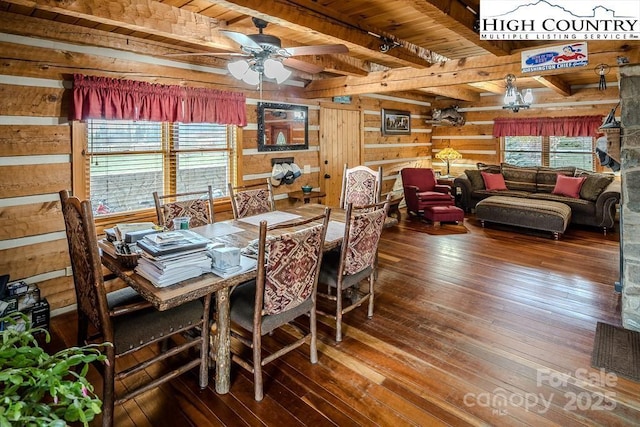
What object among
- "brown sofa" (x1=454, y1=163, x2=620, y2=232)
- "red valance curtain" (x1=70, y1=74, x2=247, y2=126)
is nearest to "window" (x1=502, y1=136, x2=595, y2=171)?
"brown sofa" (x1=454, y1=163, x2=620, y2=232)

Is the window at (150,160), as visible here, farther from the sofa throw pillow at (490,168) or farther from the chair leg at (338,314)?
the sofa throw pillow at (490,168)

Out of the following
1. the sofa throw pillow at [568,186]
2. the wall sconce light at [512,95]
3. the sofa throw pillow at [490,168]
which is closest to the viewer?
the wall sconce light at [512,95]

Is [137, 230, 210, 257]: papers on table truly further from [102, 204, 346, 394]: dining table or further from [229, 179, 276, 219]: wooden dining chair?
[229, 179, 276, 219]: wooden dining chair

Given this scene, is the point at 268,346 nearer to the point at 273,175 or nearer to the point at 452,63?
the point at 273,175

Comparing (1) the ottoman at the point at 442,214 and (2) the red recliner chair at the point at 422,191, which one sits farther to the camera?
(2) the red recliner chair at the point at 422,191

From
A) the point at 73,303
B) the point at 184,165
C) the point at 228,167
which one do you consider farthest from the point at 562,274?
the point at 73,303

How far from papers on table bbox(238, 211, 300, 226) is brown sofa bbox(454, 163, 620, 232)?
481 centimetres

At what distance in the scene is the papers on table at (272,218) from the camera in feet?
10.5

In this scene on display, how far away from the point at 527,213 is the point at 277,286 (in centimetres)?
493

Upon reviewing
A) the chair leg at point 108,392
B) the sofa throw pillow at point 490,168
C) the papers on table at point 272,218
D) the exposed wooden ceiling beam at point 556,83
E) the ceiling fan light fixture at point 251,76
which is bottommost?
the chair leg at point 108,392

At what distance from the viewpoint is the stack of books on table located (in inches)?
74.4

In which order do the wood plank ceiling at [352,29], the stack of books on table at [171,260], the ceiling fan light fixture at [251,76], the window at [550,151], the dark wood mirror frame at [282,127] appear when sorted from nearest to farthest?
the stack of books on table at [171,260] → the wood plank ceiling at [352,29] → the ceiling fan light fixture at [251,76] → the dark wood mirror frame at [282,127] → the window at [550,151]

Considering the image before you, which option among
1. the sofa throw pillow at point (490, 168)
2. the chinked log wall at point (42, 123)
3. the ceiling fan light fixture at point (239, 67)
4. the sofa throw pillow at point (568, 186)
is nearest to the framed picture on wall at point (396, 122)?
the sofa throw pillow at point (490, 168)

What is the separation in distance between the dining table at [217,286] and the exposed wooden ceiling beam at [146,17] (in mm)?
1532
